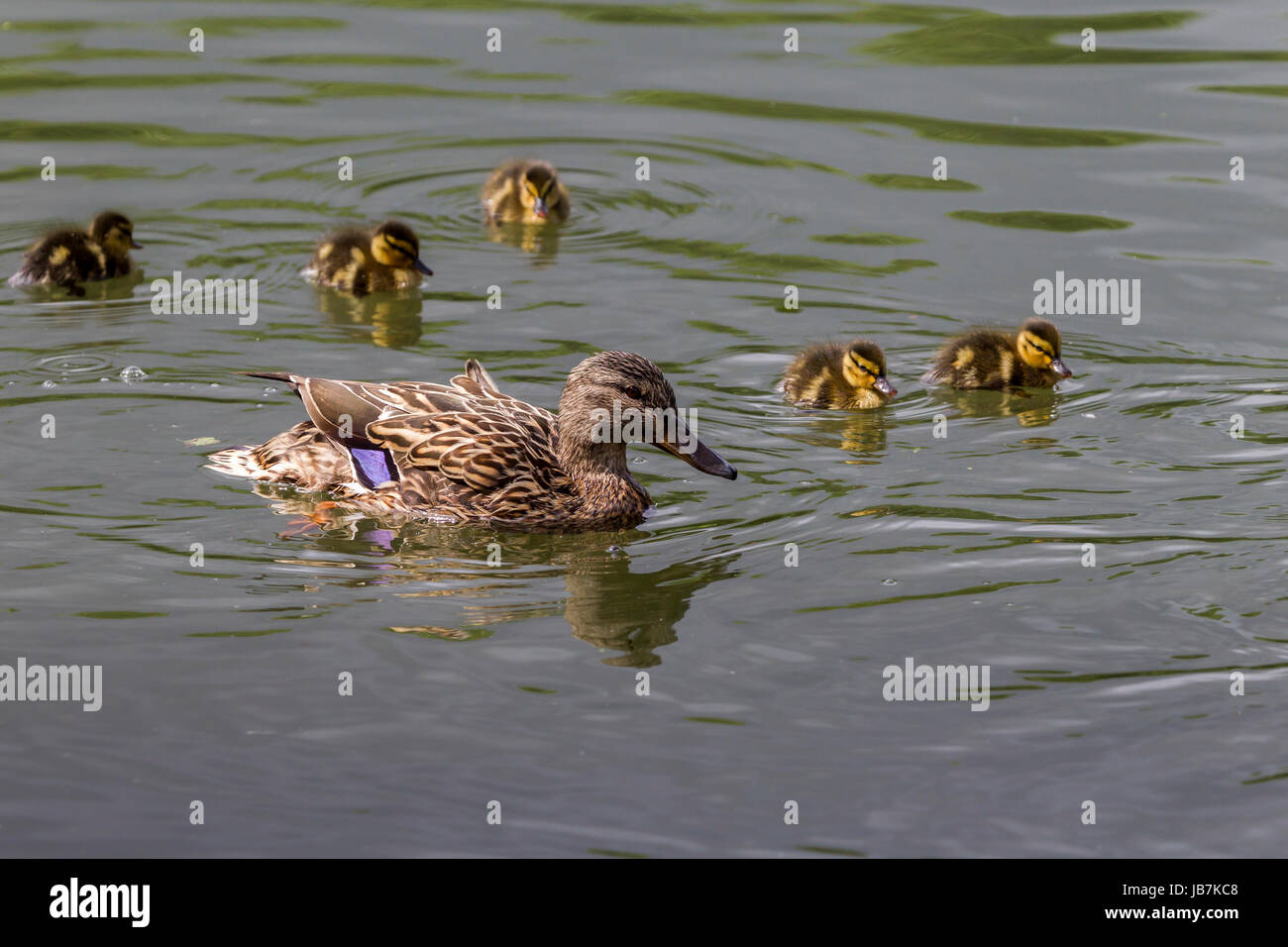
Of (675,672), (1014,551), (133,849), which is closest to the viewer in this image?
(133,849)

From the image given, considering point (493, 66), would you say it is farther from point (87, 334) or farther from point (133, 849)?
point (133, 849)

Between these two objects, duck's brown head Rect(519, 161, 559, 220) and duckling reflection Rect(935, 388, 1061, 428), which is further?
duck's brown head Rect(519, 161, 559, 220)

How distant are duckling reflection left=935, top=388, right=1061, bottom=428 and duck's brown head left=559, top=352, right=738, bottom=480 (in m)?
1.78

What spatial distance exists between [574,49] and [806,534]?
7.21 m

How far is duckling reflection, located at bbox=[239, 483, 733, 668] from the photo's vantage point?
5.85 meters

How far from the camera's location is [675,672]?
5562mm

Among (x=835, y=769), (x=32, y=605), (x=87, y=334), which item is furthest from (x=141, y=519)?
(x=835, y=769)

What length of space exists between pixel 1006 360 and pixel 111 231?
4.49m

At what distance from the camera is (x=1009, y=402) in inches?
323
